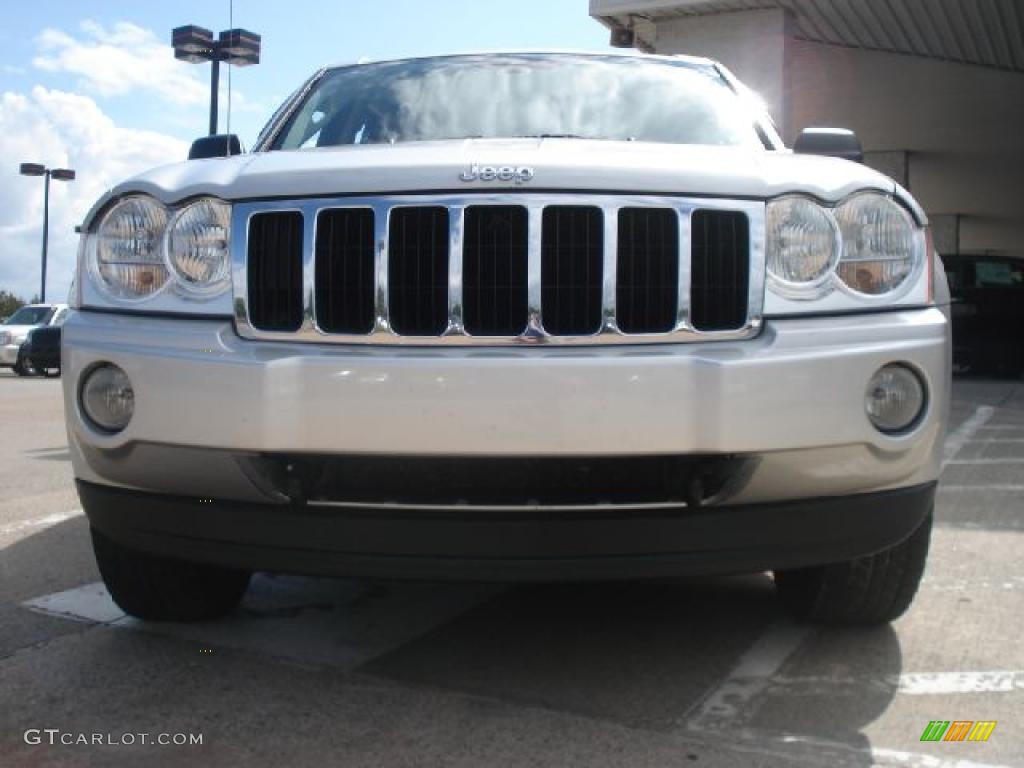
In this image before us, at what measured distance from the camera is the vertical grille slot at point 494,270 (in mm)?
2402

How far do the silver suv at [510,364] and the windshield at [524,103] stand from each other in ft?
2.72

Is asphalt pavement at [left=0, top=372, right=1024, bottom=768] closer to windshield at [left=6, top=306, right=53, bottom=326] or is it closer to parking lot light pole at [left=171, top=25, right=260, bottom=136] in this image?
parking lot light pole at [left=171, top=25, right=260, bottom=136]

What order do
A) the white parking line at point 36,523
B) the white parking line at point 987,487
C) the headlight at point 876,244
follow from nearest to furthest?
the headlight at point 876,244
the white parking line at point 36,523
the white parking line at point 987,487

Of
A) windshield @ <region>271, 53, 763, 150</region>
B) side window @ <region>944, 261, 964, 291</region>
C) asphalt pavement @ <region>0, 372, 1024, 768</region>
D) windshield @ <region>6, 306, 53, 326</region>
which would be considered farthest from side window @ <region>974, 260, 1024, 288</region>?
windshield @ <region>6, 306, 53, 326</region>

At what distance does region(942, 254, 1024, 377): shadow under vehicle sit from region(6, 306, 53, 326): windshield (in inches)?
700

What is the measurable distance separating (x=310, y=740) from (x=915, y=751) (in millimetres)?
1343

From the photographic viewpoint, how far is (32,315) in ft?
72.7

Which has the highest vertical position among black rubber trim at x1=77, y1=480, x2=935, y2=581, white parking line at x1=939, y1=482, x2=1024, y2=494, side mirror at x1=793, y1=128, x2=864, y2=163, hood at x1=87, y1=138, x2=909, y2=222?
side mirror at x1=793, y1=128, x2=864, y2=163

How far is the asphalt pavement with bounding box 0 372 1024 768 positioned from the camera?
90.0 inches

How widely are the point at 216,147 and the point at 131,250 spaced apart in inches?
47.6

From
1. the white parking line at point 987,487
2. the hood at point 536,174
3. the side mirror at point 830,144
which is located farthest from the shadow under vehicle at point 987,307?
the hood at point 536,174

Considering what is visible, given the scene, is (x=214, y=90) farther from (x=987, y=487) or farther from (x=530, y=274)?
(x=530, y=274)

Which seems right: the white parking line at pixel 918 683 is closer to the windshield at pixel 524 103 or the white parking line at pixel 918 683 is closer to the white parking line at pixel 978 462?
the windshield at pixel 524 103

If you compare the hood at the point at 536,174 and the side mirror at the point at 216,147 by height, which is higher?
the side mirror at the point at 216,147
